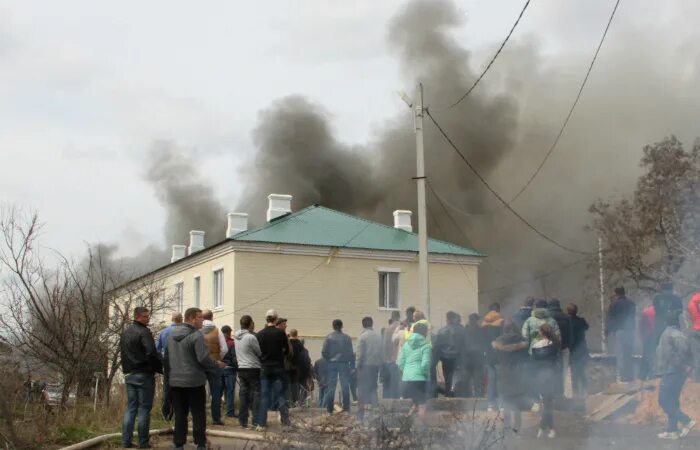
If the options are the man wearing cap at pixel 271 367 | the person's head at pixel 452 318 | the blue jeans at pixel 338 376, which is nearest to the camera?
the man wearing cap at pixel 271 367

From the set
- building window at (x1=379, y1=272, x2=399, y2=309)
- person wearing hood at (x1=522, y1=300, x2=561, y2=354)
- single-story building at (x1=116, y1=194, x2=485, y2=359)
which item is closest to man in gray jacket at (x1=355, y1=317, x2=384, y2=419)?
person wearing hood at (x1=522, y1=300, x2=561, y2=354)

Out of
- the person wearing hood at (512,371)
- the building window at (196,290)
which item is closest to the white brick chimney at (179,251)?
the building window at (196,290)

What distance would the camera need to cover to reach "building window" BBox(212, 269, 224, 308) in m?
33.2

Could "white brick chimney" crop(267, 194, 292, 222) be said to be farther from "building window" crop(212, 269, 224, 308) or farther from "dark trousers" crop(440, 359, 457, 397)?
"dark trousers" crop(440, 359, 457, 397)

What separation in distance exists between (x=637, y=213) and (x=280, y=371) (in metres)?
24.3

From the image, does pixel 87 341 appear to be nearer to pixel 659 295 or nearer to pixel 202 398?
pixel 202 398

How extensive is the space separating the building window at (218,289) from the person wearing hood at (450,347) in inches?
697

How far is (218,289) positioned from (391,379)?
720 inches

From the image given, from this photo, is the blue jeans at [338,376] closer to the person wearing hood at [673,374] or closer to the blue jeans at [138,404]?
the blue jeans at [138,404]

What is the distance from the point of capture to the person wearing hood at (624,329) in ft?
48.9

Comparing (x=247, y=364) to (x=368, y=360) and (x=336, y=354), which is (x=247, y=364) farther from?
(x=368, y=360)

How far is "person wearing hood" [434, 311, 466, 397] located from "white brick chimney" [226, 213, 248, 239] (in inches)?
763

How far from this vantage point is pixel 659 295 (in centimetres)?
1342

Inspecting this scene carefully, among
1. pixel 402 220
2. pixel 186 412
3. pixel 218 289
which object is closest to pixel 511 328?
pixel 186 412
